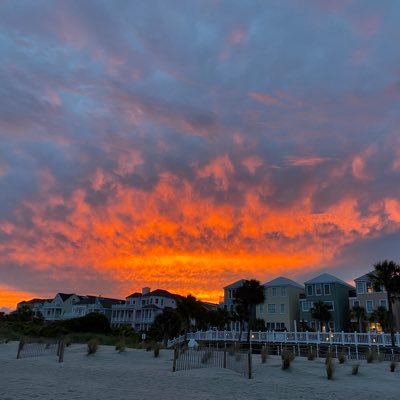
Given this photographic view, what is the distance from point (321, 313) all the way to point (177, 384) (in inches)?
1988

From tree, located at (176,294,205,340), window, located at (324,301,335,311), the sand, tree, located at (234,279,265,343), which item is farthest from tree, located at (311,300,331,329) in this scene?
the sand

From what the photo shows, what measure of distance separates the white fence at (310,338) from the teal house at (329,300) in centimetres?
1858

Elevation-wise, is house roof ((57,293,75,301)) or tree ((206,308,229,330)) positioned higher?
house roof ((57,293,75,301))

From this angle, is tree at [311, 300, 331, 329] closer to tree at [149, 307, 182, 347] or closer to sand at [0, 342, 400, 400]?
tree at [149, 307, 182, 347]

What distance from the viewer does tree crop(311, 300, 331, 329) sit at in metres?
61.8

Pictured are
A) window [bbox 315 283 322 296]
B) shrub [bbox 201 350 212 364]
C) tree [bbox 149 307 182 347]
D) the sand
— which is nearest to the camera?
the sand

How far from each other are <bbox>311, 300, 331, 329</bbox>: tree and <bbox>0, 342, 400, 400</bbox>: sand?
40.0 m

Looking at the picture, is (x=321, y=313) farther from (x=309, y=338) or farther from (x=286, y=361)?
(x=286, y=361)

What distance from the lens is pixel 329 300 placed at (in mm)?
65875

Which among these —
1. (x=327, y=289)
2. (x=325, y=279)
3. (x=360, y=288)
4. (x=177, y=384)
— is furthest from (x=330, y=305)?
(x=177, y=384)

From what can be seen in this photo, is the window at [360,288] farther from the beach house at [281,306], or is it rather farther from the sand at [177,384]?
the sand at [177,384]

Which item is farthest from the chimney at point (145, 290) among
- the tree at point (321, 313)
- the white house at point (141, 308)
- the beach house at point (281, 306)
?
the tree at point (321, 313)

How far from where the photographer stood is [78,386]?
47.9ft

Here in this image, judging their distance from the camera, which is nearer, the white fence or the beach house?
the white fence
